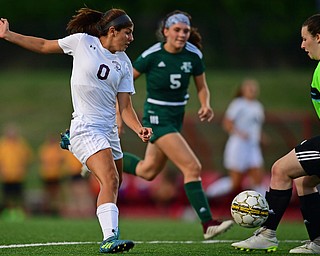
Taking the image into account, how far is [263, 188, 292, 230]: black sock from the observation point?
7.62 metres

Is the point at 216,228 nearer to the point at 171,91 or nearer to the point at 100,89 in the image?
the point at 171,91

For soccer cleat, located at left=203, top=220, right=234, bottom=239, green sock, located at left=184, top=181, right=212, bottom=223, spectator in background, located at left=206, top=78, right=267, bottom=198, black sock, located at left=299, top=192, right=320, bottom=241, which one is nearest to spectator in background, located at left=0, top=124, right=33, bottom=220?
spectator in background, located at left=206, top=78, right=267, bottom=198

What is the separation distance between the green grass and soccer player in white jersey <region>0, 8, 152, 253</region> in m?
0.62

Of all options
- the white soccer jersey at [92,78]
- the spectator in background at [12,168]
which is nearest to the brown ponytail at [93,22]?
the white soccer jersey at [92,78]

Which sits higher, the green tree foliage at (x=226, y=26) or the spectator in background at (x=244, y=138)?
the green tree foliage at (x=226, y=26)

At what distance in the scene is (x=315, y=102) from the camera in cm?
740

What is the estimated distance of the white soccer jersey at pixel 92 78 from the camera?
755 centimetres

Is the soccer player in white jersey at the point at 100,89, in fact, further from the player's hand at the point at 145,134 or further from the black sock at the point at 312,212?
the black sock at the point at 312,212

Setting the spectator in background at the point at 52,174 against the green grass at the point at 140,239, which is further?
the spectator in background at the point at 52,174

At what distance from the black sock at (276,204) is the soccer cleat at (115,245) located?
1.35 m

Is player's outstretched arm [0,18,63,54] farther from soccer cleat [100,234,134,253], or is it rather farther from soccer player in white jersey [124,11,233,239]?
soccer player in white jersey [124,11,233,239]

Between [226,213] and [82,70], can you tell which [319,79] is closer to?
[82,70]

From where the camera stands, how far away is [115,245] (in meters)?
7.06

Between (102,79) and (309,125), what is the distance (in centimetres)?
1007
